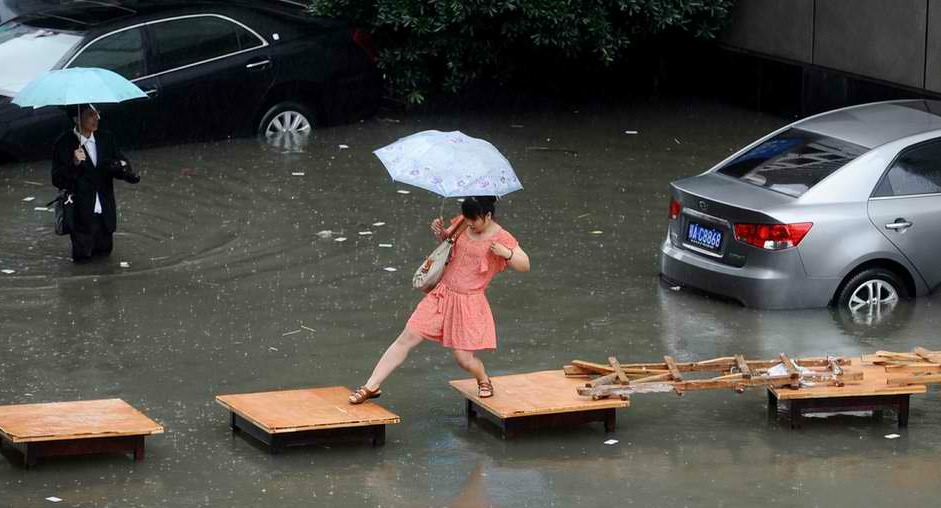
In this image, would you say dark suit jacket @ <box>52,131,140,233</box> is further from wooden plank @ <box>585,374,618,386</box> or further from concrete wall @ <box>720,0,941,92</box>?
concrete wall @ <box>720,0,941,92</box>

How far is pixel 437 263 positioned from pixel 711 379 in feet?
5.48

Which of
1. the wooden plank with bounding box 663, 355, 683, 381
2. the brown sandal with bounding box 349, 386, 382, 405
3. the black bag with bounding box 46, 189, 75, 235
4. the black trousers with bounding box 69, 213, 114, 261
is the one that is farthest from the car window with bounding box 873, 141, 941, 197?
the black bag with bounding box 46, 189, 75, 235

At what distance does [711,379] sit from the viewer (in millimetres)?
9211

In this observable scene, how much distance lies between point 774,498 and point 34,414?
3.74 meters

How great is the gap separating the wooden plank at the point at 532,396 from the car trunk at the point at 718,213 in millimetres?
2552

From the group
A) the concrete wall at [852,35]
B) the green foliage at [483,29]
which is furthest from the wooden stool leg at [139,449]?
the concrete wall at [852,35]

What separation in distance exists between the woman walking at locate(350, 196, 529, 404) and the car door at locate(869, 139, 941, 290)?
145 inches

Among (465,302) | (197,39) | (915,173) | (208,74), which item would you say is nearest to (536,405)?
(465,302)

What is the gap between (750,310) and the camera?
38.2 ft

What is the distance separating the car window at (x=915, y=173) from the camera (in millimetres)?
11617

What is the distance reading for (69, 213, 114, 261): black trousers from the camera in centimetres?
1284

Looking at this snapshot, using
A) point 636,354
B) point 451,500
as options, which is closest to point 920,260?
point 636,354

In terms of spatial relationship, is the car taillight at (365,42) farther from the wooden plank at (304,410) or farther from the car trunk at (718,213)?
the wooden plank at (304,410)

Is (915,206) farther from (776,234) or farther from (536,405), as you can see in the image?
(536,405)
